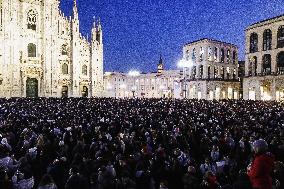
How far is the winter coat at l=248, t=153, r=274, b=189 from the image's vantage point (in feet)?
18.5

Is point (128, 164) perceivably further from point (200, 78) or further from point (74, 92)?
point (200, 78)

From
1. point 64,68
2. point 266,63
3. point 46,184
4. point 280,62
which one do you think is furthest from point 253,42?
point 46,184

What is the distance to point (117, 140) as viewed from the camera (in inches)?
479

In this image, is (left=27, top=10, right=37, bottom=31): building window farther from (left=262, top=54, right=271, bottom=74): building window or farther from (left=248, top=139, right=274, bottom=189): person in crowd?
(left=248, top=139, right=274, bottom=189): person in crowd

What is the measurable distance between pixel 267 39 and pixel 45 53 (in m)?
33.4

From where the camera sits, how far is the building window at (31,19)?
156 feet

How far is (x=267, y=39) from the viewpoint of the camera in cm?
4981

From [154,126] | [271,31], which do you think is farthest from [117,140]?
[271,31]

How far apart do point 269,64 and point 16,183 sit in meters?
48.5

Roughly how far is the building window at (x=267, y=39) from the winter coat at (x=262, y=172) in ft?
155

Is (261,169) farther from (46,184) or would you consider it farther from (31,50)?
(31,50)

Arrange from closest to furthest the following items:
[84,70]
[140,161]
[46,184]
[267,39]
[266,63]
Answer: [46,184], [140,161], [267,39], [266,63], [84,70]

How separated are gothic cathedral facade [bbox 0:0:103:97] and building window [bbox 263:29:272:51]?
25.8m

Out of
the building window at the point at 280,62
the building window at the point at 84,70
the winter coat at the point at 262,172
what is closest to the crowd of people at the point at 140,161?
the winter coat at the point at 262,172
